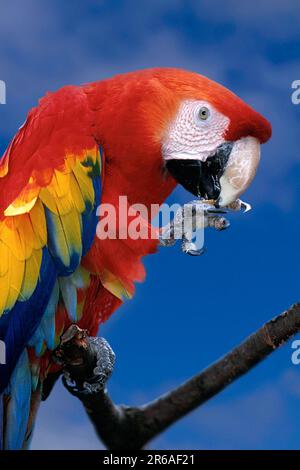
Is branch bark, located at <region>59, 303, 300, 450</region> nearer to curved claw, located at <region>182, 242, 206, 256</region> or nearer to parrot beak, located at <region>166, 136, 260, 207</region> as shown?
curved claw, located at <region>182, 242, 206, 256</region>

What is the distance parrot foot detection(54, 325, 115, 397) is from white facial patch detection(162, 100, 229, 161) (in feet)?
1.89

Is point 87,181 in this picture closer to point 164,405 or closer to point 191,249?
point 191,249

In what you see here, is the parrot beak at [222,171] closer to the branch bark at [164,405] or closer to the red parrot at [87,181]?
the red parrot at [87,181]

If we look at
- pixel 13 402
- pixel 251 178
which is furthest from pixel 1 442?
pixel 251 178

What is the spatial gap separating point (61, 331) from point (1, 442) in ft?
1.27

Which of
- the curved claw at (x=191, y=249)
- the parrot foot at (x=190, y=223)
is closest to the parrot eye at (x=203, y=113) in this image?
the parrot foot at (x=190, y=223)

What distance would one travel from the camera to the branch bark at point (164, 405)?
2248mm

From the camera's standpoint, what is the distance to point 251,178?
2223 millimetres

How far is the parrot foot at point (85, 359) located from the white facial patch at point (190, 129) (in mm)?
576

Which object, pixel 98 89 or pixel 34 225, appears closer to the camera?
pixel 34 225

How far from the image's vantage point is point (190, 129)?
2.18m

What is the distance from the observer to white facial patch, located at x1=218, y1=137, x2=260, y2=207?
2.19 meters
